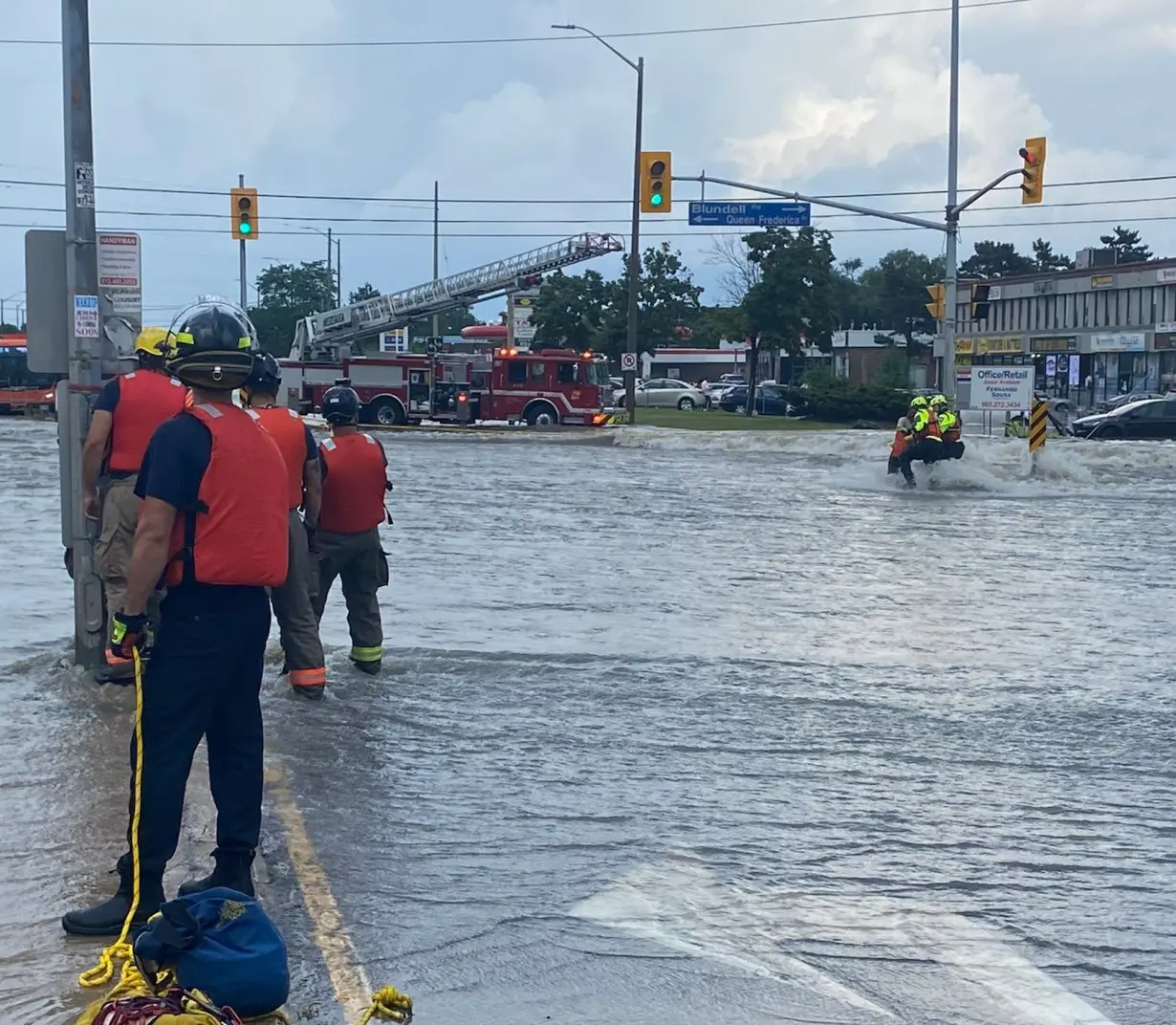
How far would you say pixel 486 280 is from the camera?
173ft

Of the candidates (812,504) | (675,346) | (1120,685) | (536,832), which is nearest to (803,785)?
(536,832)

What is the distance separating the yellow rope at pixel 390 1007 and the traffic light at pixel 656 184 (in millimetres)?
28154

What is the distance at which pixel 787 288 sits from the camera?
55.9 metres

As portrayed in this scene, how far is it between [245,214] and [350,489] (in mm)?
26696

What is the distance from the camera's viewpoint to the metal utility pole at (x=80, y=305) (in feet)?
29.0

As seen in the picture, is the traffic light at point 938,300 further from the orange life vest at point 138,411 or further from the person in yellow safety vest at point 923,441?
the orange life vest at point 138,411

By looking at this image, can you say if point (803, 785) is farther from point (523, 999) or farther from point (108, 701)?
point (108, 701)

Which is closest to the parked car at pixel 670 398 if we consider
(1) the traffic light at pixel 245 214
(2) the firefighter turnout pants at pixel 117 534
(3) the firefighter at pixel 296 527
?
(1) the traffic light at pixel 245 214

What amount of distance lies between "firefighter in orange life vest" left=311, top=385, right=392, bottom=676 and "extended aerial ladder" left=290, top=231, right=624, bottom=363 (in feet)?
136

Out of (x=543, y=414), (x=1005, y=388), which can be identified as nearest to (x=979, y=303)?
(x=1005, y=388)

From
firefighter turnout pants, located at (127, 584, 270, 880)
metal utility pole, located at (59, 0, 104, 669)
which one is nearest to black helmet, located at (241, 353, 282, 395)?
metal utility pole, located at (59, 0, 104, 669)

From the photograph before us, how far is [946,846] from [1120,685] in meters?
3.98

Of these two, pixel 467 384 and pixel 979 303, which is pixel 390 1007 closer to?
pixel 979 303

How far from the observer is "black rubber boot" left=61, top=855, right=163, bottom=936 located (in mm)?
5023
